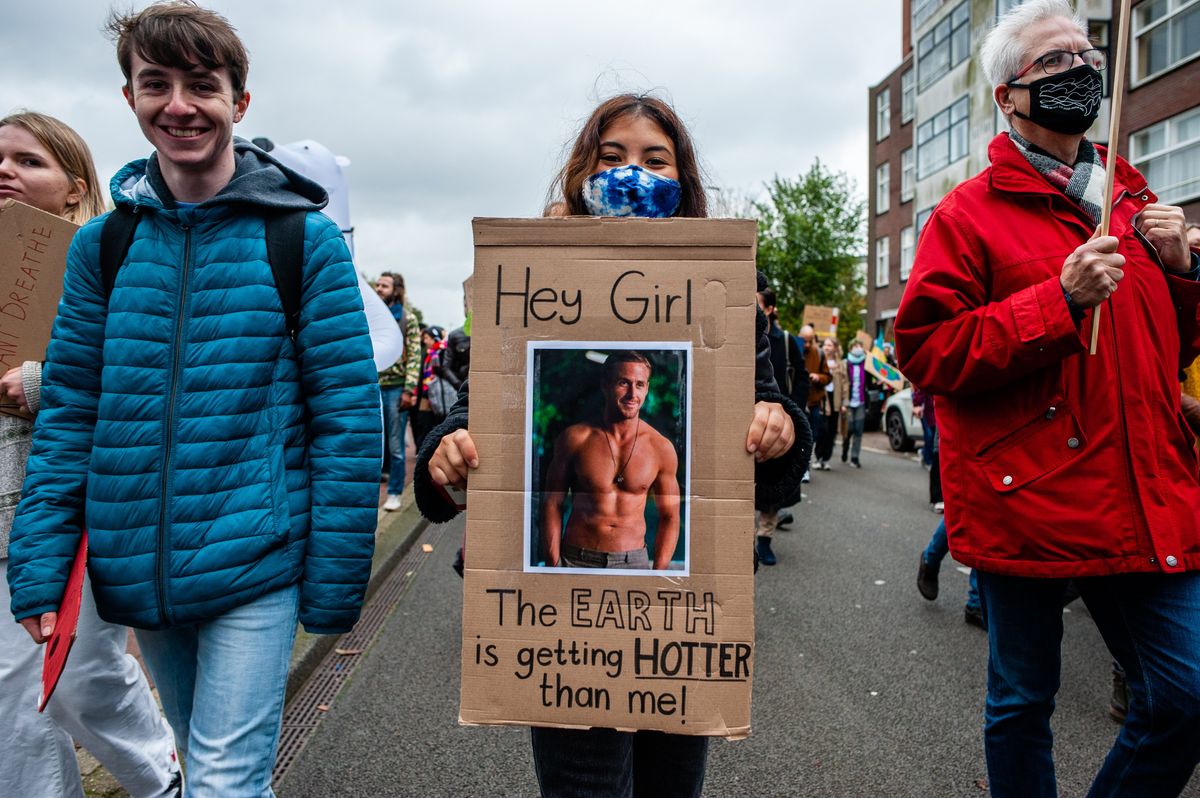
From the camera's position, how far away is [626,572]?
4.75 ft

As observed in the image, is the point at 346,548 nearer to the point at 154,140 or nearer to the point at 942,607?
the point at 154,140

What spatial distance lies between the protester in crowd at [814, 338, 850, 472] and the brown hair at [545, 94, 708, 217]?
9400mm

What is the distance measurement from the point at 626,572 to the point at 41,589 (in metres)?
1.24

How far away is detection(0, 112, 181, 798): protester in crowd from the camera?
2061 millimetres

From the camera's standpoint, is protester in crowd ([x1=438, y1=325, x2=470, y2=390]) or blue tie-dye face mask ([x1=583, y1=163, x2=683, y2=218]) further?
protester in crowd ([x1=438, y1=325, x2=470, y2=390])

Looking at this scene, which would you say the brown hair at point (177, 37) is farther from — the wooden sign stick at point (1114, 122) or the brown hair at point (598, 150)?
the wooden sign stick at point (1114, 122)

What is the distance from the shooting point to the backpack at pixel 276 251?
6.10ft

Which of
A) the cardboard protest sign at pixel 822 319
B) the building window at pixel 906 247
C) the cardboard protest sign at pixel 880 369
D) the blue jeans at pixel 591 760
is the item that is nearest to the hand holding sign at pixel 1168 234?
the blue jeans at pixel 591 760

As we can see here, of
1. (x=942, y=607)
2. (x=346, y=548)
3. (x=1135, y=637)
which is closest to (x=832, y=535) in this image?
(x=942, y=607)

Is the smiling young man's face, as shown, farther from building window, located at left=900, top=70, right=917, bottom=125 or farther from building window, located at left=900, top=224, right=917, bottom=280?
building window, located at left=900, top=70, right=917, bottom=125

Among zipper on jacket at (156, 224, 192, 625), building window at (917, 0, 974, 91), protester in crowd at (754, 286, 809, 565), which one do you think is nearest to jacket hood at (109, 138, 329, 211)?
zipper on jacket at (156, 224, 192, 625)

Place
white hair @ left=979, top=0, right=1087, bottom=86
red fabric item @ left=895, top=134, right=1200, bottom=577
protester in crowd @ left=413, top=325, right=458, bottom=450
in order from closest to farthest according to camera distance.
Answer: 1. red fabric item @ left=895, top=134, right=1200, bottom=577
2. white hair @ left=979, top=0, right=1087, bottom=86
3. protester in crowd @ left=413, top=325, right=458, bottom=450

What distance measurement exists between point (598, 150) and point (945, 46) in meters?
28.7

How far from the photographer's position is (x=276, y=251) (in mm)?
Answer: 1876
